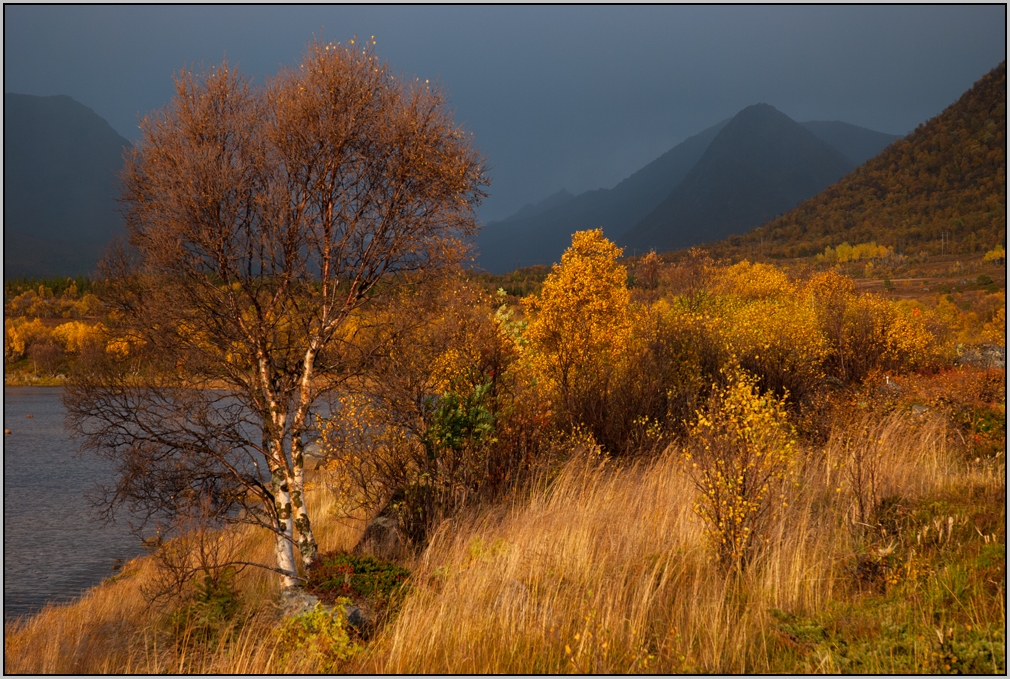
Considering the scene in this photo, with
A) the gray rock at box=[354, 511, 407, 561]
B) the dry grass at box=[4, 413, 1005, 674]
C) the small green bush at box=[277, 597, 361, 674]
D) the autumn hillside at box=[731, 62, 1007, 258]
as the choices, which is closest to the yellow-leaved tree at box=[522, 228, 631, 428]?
the dry grass at box=[4, 413, 1005, 674]

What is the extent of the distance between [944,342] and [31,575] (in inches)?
1023

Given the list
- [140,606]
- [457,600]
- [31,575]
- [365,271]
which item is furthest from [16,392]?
[457,600]

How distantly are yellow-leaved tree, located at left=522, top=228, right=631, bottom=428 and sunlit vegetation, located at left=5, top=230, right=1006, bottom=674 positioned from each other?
100 mm

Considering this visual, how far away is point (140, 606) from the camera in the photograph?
33.1 ft

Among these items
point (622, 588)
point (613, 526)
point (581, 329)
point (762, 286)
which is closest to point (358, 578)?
point (613, 526)

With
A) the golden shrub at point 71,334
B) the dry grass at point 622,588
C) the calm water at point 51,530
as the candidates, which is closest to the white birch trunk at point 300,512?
the dry grass at point 622,588

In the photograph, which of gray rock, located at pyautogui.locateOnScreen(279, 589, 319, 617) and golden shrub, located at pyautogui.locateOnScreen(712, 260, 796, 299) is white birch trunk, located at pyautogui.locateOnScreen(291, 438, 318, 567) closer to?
gray rock, located at pyautogui.locateOnScreen(279, 589, 319, 617)

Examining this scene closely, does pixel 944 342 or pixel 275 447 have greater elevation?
pixel 275 447

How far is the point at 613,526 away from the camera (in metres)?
7.17

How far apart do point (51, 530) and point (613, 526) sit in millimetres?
17776

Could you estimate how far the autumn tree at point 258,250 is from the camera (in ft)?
28.1

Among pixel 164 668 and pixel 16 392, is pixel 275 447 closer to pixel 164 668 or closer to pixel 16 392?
pixel 164 668

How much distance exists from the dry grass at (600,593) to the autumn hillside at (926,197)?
57961mm

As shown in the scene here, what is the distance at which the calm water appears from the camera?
14047 mm
